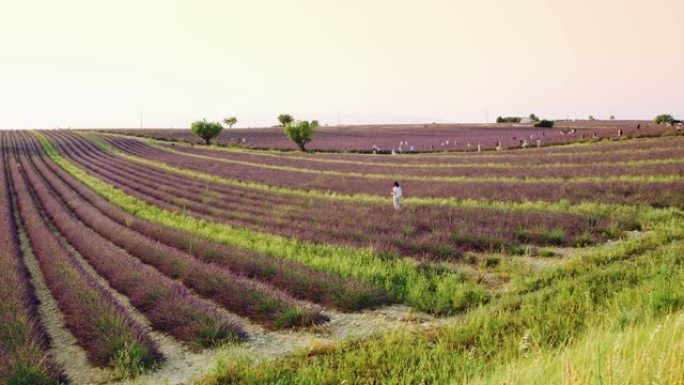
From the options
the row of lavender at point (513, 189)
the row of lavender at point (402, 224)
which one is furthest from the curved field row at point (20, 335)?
the row of lavender at point (513, 189)

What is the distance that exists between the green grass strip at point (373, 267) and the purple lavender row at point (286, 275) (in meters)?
0.45

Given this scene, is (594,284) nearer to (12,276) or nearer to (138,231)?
(12,276)

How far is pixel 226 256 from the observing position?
354 inches

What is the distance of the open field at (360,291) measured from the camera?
412cm

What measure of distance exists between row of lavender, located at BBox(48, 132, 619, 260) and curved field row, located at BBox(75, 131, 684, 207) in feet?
9.47

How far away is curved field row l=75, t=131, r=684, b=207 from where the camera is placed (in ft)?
44.3

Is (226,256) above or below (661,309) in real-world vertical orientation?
below

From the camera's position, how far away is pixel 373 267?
7789mm

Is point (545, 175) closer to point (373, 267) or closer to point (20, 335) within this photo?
point (373, 267)

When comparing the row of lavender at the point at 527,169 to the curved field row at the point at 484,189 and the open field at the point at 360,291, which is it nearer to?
the open field at the point at 360,291

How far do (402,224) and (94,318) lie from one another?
773 centimetres

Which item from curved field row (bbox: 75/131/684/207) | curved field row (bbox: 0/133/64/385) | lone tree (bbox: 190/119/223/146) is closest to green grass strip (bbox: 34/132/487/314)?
curved field row (bbox: 0/133/64/385)

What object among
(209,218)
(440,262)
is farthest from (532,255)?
(209,218)

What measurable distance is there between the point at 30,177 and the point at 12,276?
89.6 feet
